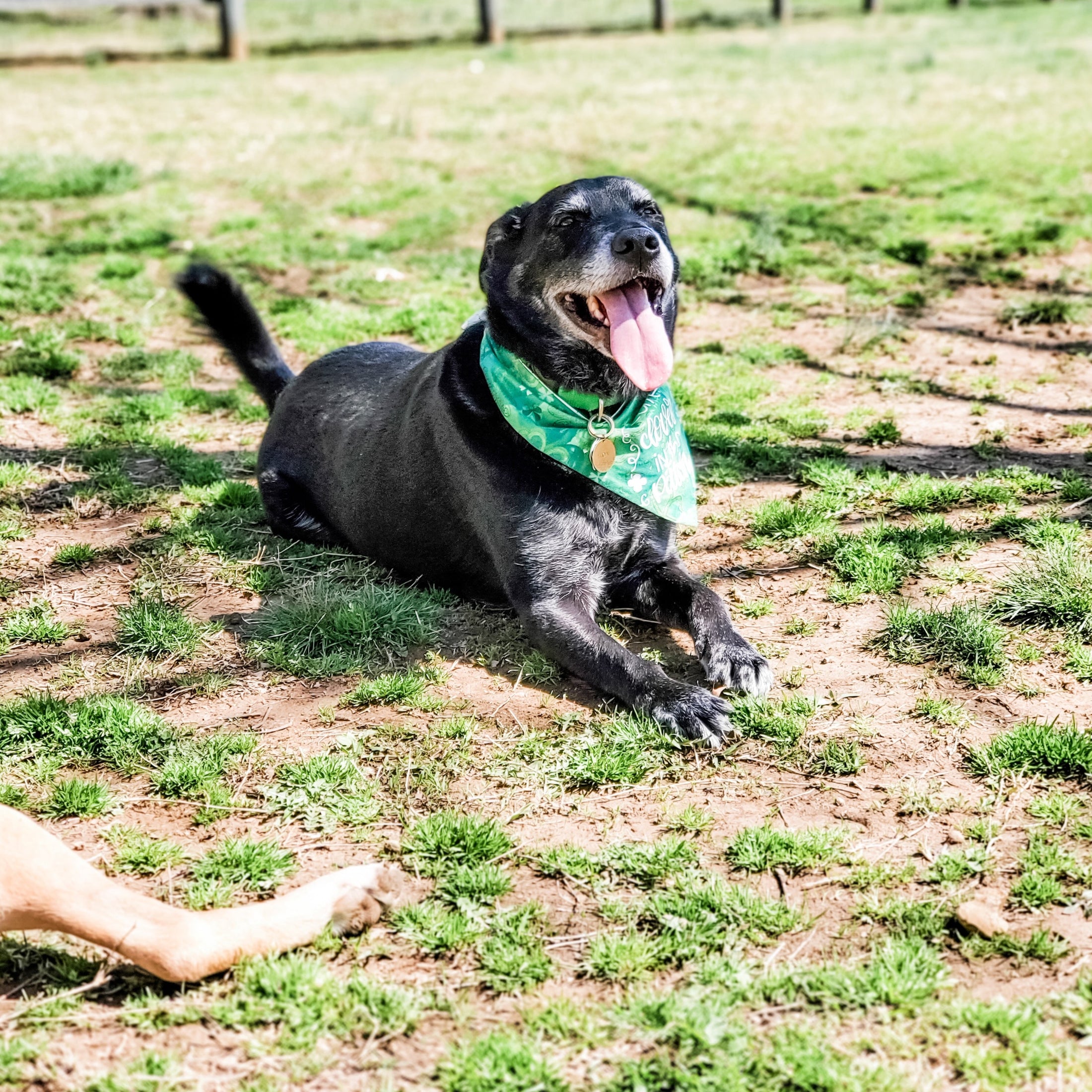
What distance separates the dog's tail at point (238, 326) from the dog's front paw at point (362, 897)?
10.1 ft

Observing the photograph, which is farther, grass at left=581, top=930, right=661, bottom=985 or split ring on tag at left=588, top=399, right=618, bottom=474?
split ring on tag at left=588, top=399, right=618, bottom=474

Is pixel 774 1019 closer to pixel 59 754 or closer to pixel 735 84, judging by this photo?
pixel 59 754

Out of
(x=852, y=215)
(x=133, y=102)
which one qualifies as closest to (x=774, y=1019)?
(x=852, y=215)

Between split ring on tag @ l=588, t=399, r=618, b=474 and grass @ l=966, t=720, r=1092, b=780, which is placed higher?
split ring on tag @ l=588, t=399, r=618, b=474

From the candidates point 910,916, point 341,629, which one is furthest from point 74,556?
point 910,916

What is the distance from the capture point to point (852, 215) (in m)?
9.10

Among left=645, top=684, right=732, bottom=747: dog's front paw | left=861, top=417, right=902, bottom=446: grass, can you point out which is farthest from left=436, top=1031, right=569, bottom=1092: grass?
left=861, top=417, right=902, bottom=446: grass

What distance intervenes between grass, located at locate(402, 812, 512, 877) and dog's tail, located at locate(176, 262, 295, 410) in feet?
9.42

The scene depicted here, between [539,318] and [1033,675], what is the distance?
6.64 feet

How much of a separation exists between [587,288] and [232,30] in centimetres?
1705

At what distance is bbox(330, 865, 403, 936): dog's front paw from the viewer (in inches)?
113

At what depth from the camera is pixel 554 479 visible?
4.24m

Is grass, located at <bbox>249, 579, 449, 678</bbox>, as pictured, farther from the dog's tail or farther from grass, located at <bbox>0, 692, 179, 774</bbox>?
the dog's tail

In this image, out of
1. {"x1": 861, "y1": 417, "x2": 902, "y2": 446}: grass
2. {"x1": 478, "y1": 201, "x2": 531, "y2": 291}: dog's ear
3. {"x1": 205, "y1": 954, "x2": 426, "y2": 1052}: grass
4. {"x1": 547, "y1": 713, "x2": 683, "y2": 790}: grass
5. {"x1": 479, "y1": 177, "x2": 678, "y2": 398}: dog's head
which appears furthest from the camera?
{"x1": 861, "y1": 417, "x2": 902, "y2": 446}: grass
